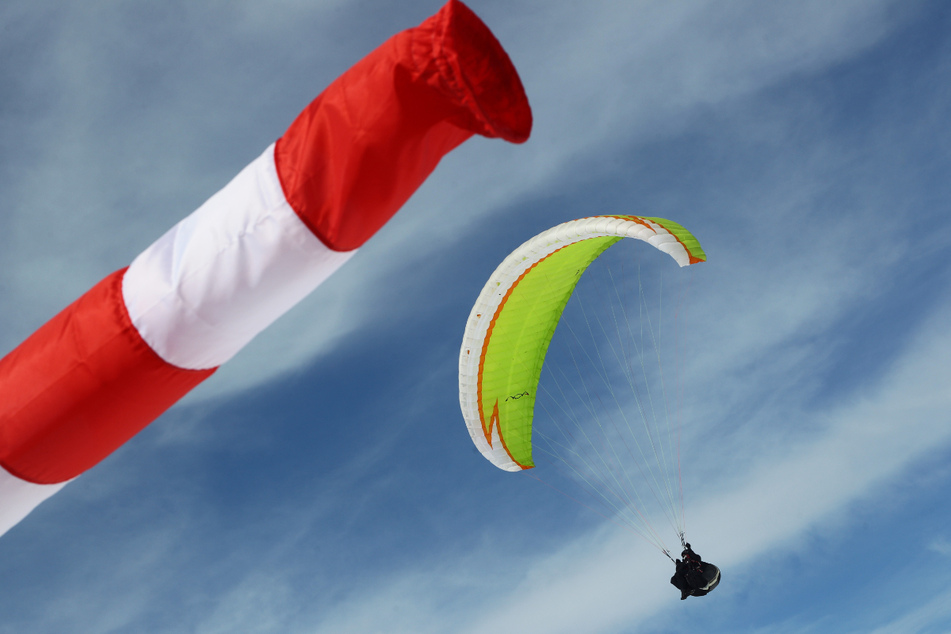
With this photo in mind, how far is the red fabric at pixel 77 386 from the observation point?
3604mm

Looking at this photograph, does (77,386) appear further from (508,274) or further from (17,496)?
(508,274)

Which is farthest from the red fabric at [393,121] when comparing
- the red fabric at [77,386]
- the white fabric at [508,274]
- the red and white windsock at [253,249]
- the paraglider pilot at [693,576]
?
the paraglider pilot at [693,576]

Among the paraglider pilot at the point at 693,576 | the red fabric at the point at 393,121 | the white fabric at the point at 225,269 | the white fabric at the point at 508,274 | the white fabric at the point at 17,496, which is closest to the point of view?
the red fabric at the point at 393,121

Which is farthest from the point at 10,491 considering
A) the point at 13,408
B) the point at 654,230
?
the point at 654,230

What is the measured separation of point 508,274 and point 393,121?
10590 mm

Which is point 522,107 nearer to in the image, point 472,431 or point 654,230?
point 654,230

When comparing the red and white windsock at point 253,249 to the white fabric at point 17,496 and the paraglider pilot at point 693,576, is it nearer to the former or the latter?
the white fabric at point 17,496

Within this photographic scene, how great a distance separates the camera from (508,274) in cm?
1391

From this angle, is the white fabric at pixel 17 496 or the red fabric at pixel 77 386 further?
the white fabric at pixel 17 496

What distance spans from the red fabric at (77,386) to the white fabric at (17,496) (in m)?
0.05

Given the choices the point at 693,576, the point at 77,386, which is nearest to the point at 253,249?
the point at 77,386

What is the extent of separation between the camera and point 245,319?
3.69 meters

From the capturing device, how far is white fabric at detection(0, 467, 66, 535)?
375 centimetres

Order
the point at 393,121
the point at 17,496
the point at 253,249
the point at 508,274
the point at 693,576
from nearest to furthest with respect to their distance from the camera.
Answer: the point at 393,121 < the point at 253,249 < the point at 17,496 < the point at 508,274 < the point at 693,576
